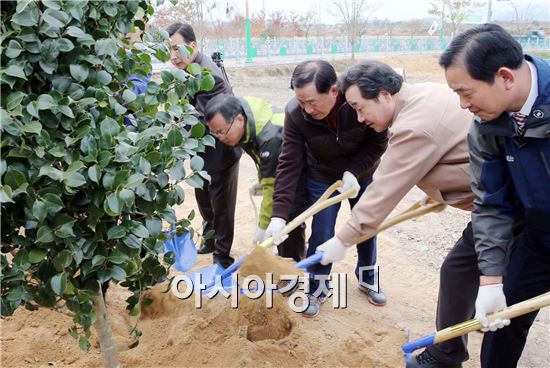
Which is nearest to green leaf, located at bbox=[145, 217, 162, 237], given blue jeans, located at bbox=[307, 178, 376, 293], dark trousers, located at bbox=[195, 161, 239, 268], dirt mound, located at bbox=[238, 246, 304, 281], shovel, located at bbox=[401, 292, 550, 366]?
dirt mound, located at bbox=[238, 246, 304, 281]

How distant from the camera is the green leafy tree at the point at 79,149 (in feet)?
4.68

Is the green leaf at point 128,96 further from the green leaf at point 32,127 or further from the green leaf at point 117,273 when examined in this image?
the green leaf at point 117,273

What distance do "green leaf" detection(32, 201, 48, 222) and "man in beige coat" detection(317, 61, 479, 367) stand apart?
1.43m

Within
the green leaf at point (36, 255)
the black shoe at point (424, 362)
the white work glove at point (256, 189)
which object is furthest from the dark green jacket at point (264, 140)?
the green leaf at point (36, 255)

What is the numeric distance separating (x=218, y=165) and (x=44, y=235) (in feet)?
6.66

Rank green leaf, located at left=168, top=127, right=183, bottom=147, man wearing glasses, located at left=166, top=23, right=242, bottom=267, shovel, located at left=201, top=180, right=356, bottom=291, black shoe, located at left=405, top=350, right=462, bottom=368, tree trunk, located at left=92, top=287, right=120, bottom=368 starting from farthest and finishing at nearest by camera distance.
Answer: man wearing glasses, located at left=166, top=23, right=242, bottom=267 < shovel, located at left=201, top=180, right=356, bottom=291 < black shoe, located at left=405, top=350, right=462, bottom=368 < tree trunk, located at left=92, top=287, right=120, bottom=368 < green leaf, located at left=168, top=127, right=183, bottom=147

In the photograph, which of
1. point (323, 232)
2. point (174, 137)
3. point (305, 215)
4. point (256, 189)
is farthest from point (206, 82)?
point (256, 189)

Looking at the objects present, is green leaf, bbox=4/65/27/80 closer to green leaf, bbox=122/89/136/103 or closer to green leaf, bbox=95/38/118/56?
green leaf, bbox=95/38/118/56

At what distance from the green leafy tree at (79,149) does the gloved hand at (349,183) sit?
4.60ft

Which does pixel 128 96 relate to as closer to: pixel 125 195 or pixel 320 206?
pixel 125 195

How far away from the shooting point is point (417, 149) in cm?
222

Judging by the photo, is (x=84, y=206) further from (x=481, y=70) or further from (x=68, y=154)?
(x=481, y=70)

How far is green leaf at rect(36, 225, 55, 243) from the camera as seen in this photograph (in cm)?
147

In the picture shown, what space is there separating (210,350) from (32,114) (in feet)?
5.52
